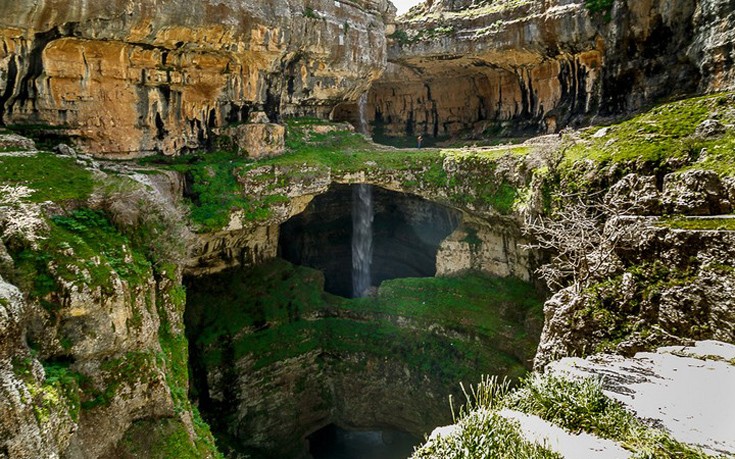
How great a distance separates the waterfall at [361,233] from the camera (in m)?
24.4

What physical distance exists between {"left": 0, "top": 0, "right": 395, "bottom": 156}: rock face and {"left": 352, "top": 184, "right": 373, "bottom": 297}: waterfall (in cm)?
605

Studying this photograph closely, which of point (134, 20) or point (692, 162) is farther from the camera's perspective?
point (134, 20)

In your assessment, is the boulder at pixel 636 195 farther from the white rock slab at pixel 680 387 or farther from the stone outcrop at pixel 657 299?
the white rock slab at pixel 680 387

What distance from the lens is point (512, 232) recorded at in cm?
1565

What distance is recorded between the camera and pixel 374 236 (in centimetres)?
2609

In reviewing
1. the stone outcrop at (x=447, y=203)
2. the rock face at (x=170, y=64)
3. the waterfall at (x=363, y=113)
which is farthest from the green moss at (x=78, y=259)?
the waterfall at (x=363, y=113)

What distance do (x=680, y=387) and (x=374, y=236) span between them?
70.0ft

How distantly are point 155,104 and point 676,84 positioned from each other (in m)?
18.1

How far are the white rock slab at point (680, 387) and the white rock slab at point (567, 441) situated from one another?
22.9 inches

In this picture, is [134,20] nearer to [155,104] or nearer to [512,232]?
[155,104]

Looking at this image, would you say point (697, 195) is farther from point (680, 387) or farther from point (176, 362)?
point (176, 362)

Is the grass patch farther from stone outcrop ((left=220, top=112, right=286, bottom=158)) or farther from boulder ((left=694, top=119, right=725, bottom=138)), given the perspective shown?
stone outcrop ((left=220, top=112, right=286, bottom=158))

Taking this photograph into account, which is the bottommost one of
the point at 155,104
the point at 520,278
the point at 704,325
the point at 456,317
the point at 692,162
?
the point at 456,317

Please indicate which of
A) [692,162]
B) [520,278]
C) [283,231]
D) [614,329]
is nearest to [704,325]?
[614,329]
